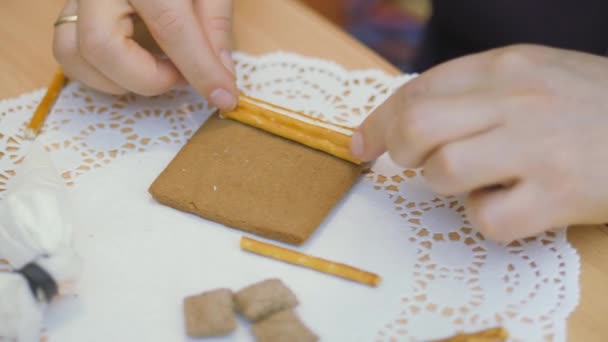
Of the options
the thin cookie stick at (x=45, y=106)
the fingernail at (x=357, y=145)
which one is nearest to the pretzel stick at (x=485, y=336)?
the fingernail at (x=357, y=145)

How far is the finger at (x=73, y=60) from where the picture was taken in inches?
34.4

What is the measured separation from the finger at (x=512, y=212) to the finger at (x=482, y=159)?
18 mm

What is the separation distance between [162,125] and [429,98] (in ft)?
1.42

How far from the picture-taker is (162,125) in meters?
0.91

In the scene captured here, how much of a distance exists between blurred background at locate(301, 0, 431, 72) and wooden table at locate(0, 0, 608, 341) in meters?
0.91

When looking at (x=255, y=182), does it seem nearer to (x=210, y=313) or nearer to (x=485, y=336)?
(x=210, y=313)

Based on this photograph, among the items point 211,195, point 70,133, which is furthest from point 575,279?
point 70,133

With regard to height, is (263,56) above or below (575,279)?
above

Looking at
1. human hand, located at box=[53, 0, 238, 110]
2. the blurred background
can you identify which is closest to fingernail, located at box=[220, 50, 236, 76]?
human hand, located at box=[53, 0, 238, 110]

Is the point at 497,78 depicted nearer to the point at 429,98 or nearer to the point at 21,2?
the point at 429,98

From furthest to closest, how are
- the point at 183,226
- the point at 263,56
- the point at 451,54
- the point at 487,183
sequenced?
the point at 451,54, the point at 263,56, the point at 183,226, the point at 487,183

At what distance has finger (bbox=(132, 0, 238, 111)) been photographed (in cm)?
82

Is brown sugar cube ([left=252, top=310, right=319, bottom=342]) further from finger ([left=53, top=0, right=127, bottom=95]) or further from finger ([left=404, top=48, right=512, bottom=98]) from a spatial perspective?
finger ([left=53, top=0, right=127, bottom=95])

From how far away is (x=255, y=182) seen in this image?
30.8 inches
